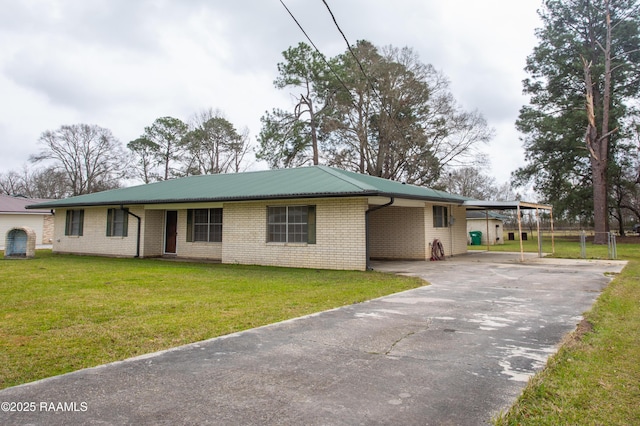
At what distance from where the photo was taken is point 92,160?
39656mm

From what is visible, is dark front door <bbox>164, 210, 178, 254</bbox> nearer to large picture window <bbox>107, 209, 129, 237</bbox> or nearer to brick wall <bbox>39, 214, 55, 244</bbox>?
large picture window <bbox>107, 209, 129, 237</bbox>

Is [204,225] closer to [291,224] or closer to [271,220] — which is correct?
[271,220]

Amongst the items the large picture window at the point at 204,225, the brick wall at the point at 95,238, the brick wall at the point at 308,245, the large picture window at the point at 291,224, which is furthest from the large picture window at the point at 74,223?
the large picture window at the point at 291,224

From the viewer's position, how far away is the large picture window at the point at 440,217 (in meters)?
16.3

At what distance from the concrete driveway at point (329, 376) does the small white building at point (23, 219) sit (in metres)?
25.1

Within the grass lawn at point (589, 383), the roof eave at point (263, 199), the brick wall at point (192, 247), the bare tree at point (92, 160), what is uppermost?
the bare tree at point (92, 160)

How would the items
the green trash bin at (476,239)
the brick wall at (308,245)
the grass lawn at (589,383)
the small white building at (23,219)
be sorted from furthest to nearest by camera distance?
the green trash bin at (476,239), the small white building at (23,219), the brick wall at (308,245), the grass lawn at (589,383)

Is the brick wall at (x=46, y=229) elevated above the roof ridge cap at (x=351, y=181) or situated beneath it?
situated beneath

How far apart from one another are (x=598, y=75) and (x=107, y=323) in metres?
32.9

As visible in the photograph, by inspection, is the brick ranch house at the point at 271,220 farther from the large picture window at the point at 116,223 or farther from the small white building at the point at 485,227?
the small white building at the point at 485,227

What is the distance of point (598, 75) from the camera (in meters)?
27.4

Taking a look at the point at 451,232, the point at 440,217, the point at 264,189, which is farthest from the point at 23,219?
the point at 451,232

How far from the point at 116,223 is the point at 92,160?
26.5 meters

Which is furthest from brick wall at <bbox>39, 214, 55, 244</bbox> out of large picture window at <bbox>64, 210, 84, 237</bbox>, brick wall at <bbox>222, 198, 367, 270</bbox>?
brick wall at <bbox>222, 198, 367, 270</bbox>
